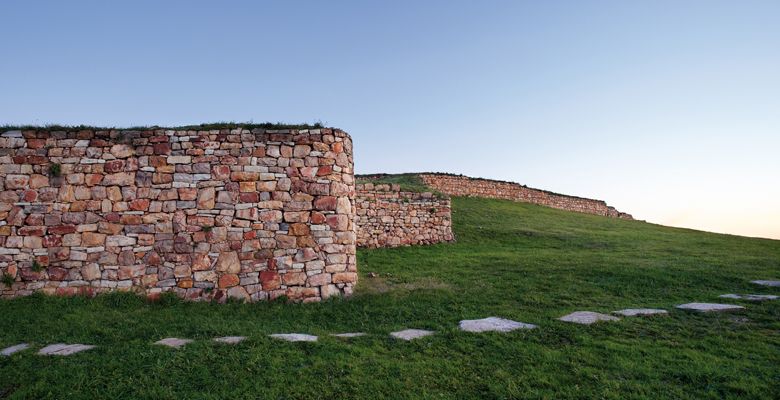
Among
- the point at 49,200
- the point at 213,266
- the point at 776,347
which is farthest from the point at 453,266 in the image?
the point at 49,200

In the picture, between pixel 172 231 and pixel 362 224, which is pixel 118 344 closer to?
pixel 172 231

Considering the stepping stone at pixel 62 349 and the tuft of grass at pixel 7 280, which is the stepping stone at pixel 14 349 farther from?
the tuft of grass at pixel 7 280

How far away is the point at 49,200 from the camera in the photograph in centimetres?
966

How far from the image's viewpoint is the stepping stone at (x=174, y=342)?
6.33m

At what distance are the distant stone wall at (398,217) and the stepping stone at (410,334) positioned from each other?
11.9m

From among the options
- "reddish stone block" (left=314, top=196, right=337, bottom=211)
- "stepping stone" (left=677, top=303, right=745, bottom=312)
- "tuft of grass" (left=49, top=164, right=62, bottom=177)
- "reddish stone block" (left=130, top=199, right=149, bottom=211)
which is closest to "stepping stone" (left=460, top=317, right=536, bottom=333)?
"stepping stone" (left=677, top=303, right=745, bottom=312)

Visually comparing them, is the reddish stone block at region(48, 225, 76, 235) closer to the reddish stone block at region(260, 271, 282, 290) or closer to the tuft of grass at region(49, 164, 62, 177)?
the tuft of grass at region(49, 164, 62, 177)

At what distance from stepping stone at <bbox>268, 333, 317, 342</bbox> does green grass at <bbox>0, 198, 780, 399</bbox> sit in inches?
6.7

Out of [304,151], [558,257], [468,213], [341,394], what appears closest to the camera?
[341,394]

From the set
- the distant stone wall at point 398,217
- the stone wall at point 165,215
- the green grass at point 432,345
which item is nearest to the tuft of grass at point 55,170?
the stone wall at point 165,215

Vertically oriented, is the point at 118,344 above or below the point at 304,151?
below

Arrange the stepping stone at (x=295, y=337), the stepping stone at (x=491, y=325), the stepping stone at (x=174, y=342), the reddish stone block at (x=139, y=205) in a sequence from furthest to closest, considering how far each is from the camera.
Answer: the reddish stone block at (x=139, y=205) → the stepping stone at (x=491, y=325) → the stepping stone at (x=295, y=337) → the stepping stone at (x=174, y=342)

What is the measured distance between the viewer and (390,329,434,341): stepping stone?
22.6 ft

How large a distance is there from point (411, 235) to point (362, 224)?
2460 mm
